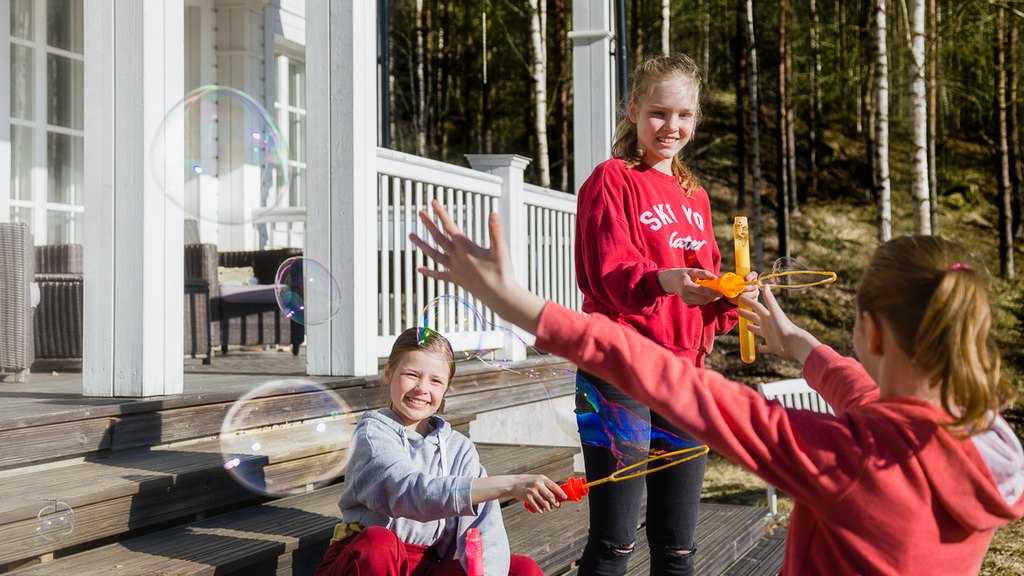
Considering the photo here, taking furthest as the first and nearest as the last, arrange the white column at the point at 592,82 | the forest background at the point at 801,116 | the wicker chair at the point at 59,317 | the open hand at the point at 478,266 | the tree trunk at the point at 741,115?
the tree trunk at the point at 741,115 → the forest background at the point at 801,116 → the white column at the point at 592,82 → the wicker chair at the point at 59,317 → the open hand at the point at 478,266

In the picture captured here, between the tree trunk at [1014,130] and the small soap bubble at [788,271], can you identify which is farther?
the tree trunk at [1014,130]

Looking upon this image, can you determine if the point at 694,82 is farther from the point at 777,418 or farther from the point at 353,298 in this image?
the point at 353,298

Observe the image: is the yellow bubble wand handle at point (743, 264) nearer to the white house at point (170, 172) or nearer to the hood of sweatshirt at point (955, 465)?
the hood of sweatshirt at point (955, 465)

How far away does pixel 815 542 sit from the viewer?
1731 mm

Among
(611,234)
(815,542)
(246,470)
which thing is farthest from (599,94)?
(815,542)

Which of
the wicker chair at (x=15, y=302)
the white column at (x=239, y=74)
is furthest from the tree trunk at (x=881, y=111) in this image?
the wicker chair at (x=15, y=302)

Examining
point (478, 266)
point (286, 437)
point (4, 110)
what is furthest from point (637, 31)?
point (478, 266)

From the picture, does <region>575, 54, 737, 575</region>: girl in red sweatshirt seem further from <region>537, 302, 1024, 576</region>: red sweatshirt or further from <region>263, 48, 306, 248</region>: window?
<region>263, 48, 306, 248</region>: window

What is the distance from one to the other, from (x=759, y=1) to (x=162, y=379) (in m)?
29.7

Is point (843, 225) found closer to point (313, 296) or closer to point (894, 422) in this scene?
point (313, 296)

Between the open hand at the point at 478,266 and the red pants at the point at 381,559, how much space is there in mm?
1406

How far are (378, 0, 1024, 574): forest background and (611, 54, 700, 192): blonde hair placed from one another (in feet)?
38.2

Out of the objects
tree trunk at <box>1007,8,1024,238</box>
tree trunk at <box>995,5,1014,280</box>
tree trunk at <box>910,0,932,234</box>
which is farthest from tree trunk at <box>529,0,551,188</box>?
tree trunk at <box>1007,8,1024,238</box>

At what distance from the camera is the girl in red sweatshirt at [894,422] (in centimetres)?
157
